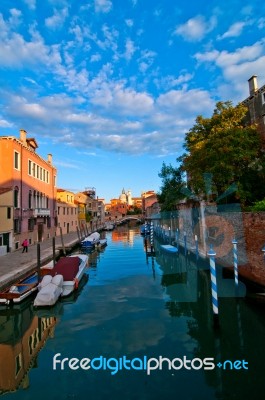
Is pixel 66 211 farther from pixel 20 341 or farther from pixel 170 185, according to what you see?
pixel 20 341

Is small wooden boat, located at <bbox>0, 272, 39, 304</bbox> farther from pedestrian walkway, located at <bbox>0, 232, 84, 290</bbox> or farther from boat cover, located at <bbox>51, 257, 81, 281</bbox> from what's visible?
boat cover, located at <bbox>51, 257, 81, 281</bbox>

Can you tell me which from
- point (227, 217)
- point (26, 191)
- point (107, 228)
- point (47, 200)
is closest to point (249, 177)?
point (227, 217)

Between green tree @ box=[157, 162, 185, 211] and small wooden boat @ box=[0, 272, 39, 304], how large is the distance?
814 inches

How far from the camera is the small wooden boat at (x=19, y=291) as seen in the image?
10312 millimetres

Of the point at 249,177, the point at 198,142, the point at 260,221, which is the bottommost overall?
the point at 260,221

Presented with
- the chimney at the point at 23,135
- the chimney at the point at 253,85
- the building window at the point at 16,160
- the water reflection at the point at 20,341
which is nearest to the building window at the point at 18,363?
the water reflection at the point at 20,341

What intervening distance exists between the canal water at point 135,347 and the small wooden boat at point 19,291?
1.34 ft

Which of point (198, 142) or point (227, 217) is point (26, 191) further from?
point (227, 217)

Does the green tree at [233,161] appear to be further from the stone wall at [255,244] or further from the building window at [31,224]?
the building window at [31,224]

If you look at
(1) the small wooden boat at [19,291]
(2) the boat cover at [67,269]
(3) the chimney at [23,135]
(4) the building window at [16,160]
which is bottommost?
(1) the small wooden boat at [19,291]

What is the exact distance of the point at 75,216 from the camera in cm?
4362

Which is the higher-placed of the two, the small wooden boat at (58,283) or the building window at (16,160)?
the building window at (16,160)

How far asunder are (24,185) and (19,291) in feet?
42.3

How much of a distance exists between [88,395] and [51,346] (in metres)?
2.58
